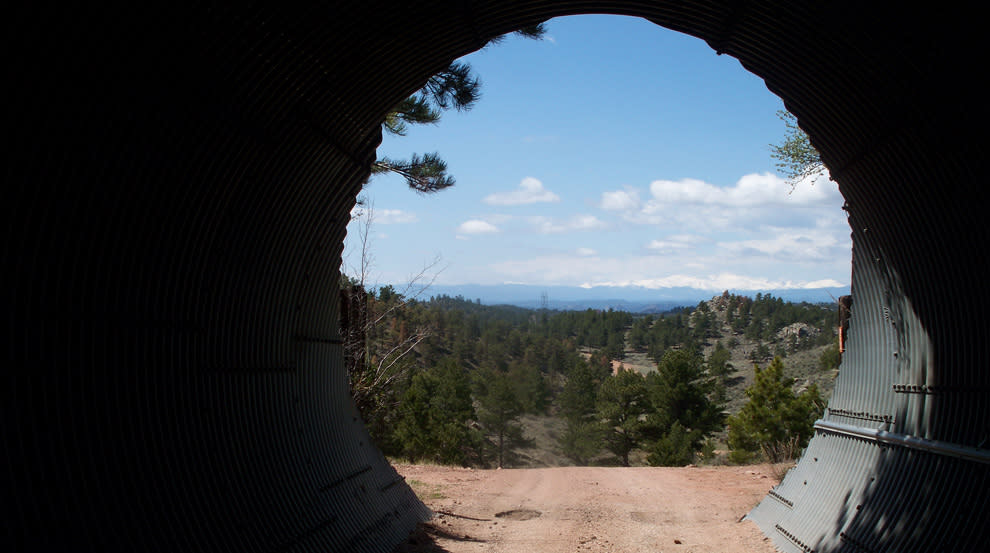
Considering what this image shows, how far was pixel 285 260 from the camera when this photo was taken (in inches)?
308

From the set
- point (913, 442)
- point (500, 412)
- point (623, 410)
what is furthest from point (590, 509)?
point (500, 412)

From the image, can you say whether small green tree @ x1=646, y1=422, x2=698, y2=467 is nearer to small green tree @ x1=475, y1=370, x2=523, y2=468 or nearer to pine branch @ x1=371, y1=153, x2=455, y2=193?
small green tree @ x1=475, y1=370, x2=523, y2=468

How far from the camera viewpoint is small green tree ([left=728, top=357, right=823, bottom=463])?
30.5 m

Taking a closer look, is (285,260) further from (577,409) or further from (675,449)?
(577,409)

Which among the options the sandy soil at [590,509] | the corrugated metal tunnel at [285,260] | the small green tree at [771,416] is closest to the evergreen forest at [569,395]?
the small green tree at [771,416]

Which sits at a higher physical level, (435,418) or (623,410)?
(435,418)

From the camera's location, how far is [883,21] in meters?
6.04

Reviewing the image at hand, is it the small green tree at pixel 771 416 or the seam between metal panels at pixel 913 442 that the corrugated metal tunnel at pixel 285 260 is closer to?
the seam between metal panels at pixel 913 442

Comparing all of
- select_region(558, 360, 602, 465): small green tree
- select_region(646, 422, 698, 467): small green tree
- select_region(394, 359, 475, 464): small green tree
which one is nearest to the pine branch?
select_region(394, 359, 475, 464): small green tree

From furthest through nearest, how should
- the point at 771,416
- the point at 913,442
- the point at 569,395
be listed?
the point at 569,395 < the point at 771,416 < the point at 913,442

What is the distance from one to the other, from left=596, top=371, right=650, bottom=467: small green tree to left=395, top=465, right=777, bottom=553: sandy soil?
28.5m

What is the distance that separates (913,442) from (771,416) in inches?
976

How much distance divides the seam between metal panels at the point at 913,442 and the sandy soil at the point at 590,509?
5.27 feet

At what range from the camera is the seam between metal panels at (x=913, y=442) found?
642cm
